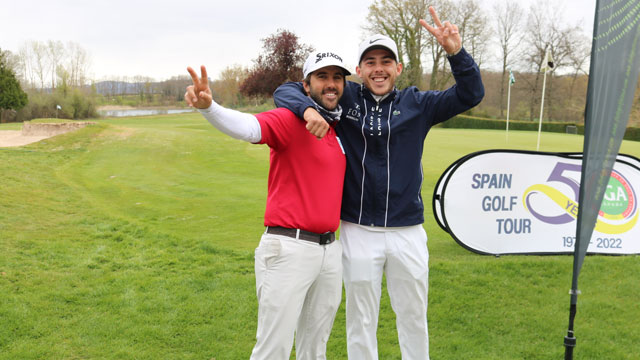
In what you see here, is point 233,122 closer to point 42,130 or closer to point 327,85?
point 327,85

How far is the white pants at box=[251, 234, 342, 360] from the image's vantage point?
2.71 meters

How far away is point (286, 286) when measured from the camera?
8.87 ft

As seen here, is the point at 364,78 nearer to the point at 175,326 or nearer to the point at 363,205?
the point at 363,205

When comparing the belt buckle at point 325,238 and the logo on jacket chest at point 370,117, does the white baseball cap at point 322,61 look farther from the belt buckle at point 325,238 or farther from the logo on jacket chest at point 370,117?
the belt buckle at point 325,238

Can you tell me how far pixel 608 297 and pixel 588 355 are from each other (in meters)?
1.26

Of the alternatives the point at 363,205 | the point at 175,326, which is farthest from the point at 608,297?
the point at 175,326

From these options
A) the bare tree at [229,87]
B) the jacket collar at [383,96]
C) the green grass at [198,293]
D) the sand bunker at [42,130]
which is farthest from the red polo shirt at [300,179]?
the bare tree at [229,87]

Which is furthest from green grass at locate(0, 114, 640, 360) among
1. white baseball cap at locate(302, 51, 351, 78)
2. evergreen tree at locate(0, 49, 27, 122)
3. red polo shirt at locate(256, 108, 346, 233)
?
evergreen tree at locate(0, 49, 27, 122)

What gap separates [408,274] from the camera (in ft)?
9.84

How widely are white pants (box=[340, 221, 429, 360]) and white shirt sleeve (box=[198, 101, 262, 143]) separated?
0.91 metres

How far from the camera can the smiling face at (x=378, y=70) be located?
3045 mm

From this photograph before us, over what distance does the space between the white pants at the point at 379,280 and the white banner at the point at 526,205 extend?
9.34 feet

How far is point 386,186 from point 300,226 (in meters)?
0.61

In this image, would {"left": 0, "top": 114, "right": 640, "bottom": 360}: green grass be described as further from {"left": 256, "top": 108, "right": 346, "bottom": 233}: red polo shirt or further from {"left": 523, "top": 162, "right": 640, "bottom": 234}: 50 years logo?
{"left": 256, "top": 108, "right": 346, "bottom": 233}: red polo shirt
